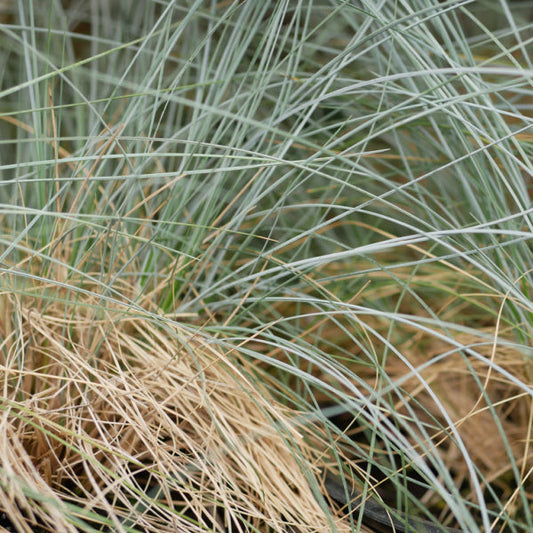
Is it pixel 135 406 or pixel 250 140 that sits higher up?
pixel 250 140

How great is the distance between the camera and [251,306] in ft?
1.84

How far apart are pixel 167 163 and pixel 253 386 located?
436 mm

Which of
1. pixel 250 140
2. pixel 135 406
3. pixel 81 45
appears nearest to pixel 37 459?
pixel 135 406

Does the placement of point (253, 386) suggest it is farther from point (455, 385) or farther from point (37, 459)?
point (455, 385)

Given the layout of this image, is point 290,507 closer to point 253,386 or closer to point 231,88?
point 253,386

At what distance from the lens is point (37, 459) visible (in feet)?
1.78

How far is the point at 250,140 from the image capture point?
2.18ft

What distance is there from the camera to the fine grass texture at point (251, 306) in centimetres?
50

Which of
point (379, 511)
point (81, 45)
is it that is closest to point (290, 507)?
point (379, 511)

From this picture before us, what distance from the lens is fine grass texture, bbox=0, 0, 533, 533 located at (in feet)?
1.63

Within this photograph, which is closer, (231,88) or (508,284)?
(508,284)

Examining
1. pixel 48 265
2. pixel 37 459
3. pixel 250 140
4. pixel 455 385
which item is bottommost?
pixel 455 385

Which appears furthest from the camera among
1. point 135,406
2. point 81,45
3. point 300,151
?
point 81,45

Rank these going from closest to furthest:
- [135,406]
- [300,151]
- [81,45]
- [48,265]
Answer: [135,406], [48,265], [300,151], [81,45]
